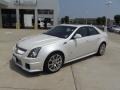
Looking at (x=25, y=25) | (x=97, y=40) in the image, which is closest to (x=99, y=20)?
(x=25, y=25)

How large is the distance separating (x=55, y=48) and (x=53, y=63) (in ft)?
1.55

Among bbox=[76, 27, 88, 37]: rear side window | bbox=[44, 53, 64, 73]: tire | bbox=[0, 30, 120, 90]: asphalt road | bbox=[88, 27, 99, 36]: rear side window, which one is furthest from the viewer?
bbox=[88, 27, 99, 36]: rear side window

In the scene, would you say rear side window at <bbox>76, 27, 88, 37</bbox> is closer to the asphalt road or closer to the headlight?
the asphalt road

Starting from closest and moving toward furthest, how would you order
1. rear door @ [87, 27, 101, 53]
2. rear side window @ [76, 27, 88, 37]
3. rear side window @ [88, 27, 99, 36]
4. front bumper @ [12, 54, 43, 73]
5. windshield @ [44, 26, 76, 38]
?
front bumper @ [12, 54, 43, 73], windshield @ [44, 26, 76, 38], rear side window @ [76, 27, 88, 37], rear door @ [87, 27, 101, 53], rear side window @ [88, 27, 99, 36]

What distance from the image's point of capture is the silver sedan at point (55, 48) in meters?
5.23

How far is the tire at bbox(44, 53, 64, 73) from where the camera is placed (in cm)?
543

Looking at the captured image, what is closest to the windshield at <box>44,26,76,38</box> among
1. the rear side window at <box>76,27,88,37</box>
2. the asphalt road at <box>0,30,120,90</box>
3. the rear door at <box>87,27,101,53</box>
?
the rear side window at <box>76,27,88,37</box>

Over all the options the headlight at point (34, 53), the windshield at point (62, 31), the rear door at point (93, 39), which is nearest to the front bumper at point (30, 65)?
the headlight at point (34, 53)

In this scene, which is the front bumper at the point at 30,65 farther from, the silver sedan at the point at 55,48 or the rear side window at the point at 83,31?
the rear side window at the point at 83,31

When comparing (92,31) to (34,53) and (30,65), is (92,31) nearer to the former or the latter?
(34,53)

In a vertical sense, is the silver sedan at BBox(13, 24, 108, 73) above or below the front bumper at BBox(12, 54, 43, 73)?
above

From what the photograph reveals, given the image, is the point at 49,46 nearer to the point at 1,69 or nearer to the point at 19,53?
the point at 19,53

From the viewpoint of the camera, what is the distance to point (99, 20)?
69875mm

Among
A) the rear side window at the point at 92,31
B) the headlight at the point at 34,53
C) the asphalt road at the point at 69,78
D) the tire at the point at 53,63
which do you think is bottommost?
the asphalt road at the point at 69,78
